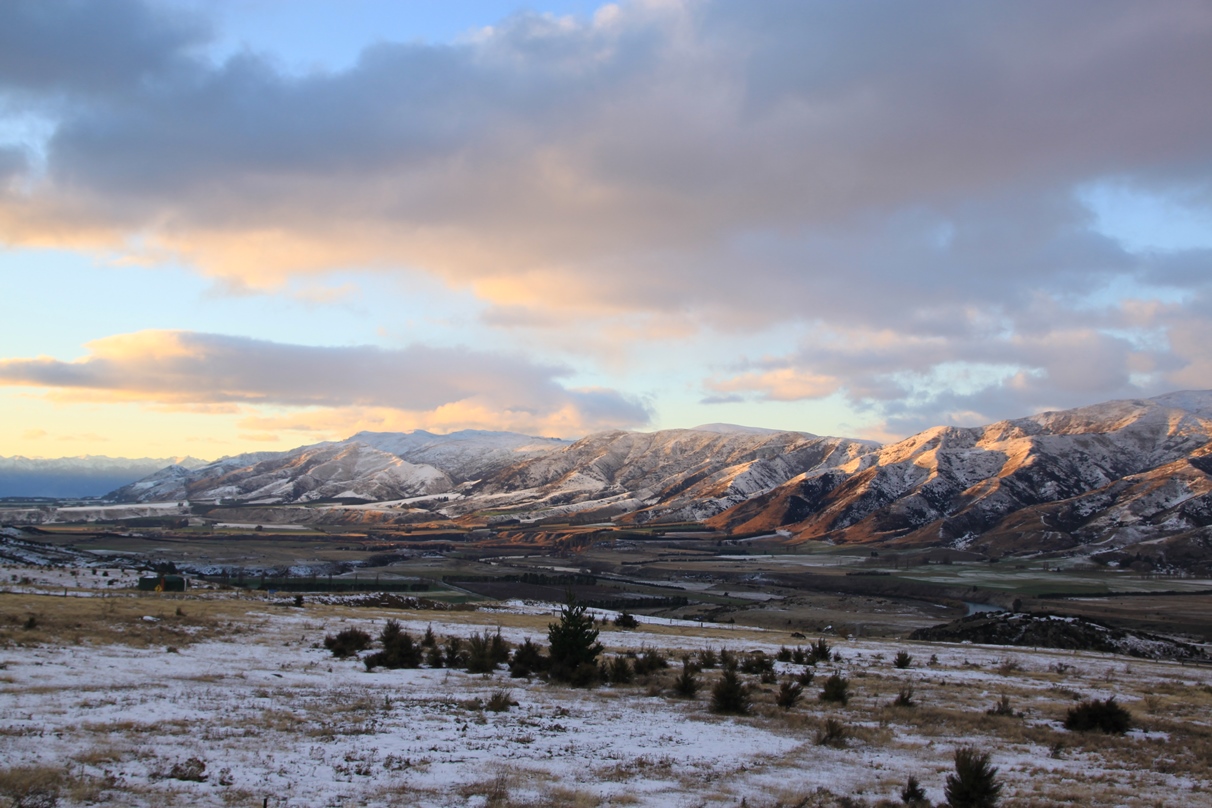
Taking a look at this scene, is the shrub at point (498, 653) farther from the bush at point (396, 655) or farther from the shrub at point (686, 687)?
the shrub at point (686, 687)

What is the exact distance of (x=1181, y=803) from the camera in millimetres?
16516

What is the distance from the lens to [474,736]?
62.7 feet

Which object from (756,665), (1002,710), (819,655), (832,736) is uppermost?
Result: (832,736)

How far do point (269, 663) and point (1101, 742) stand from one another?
25347 mm

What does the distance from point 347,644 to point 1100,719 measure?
83.8 ft

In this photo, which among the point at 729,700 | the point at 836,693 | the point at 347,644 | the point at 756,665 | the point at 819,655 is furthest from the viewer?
the point at 819,655

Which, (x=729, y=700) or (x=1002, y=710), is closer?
(x=729, y=700)

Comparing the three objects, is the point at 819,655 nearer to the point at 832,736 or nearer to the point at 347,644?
the point at 832,736

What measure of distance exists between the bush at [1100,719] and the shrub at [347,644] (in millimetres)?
24244

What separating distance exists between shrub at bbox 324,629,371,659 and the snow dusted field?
2.29 ft

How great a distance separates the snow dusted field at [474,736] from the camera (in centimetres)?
1466

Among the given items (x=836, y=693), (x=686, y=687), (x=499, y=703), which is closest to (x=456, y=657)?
(x=686, y=687)

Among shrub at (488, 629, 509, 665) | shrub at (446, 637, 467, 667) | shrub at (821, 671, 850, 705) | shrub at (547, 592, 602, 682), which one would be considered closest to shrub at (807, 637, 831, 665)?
shrub at (821, 671, 850, 705)

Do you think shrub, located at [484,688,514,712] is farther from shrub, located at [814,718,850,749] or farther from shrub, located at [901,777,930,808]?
shrub, located at [901,777,930,808]
